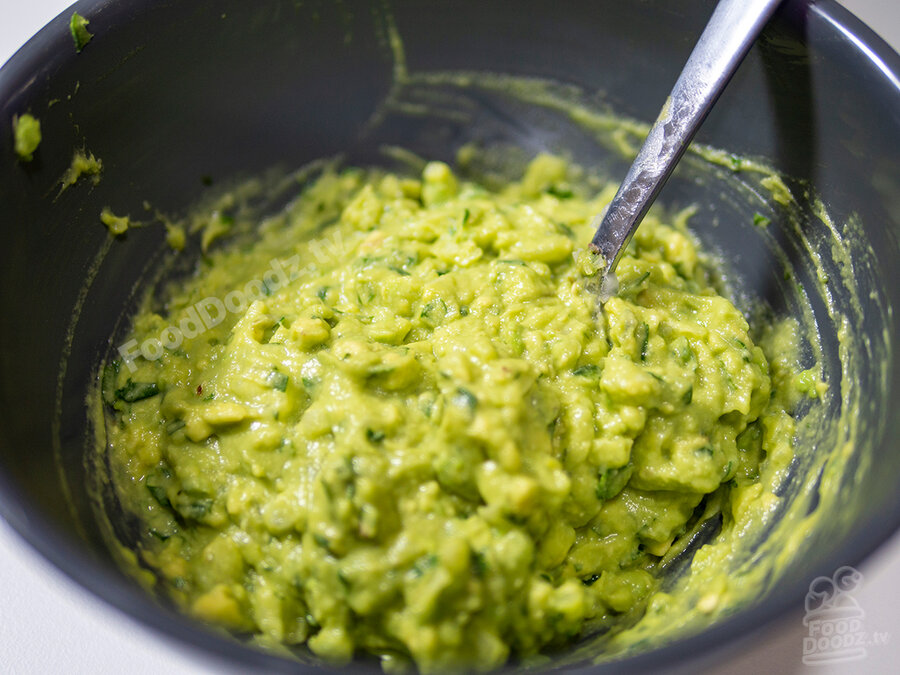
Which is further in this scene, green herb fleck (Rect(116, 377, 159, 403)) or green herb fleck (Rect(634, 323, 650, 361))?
green herb fleck (Rect(116, 377, 159, 403))

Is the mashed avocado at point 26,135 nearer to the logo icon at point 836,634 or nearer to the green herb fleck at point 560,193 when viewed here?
the green herb fleck at point 560,193

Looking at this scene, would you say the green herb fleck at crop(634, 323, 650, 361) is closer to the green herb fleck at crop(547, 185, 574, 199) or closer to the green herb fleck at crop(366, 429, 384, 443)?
the green herb fleck at crop(366, 429, 384, 443)

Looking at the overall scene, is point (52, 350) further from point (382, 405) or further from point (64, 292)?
point (382, 405)

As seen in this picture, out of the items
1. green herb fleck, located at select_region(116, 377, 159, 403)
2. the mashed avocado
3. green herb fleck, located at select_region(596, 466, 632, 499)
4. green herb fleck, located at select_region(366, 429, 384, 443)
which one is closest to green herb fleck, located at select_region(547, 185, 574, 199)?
green herb fleck, located at select_region(596, 466, 632, 499)

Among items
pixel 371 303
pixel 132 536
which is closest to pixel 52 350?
pixel 132 536

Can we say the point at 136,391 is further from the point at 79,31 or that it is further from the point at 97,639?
the point at 79,31
